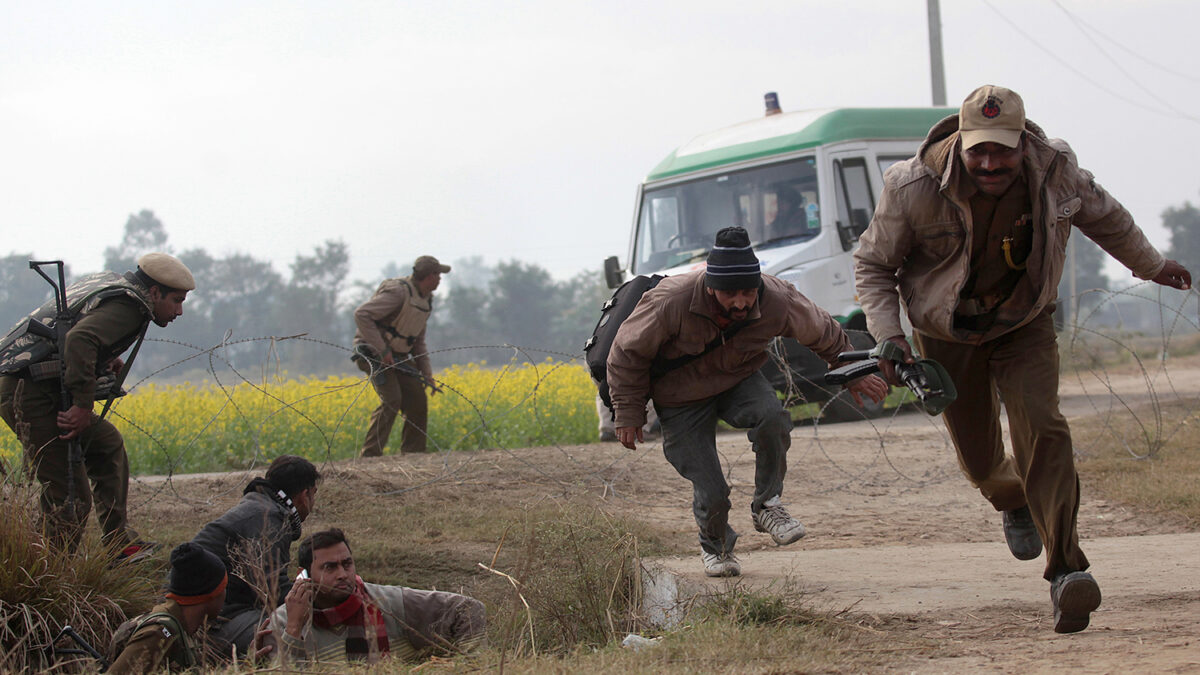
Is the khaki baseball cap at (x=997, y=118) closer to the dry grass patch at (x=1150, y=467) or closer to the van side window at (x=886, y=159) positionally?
the dry grass patch at (x=1150, y=467)

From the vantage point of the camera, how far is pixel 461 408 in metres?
13.3

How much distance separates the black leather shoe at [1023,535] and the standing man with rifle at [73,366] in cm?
411

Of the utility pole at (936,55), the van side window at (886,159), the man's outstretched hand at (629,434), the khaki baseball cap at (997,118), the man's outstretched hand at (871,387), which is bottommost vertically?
the man's outstretched hand at (629,434)

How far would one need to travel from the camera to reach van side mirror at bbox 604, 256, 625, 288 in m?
12.6

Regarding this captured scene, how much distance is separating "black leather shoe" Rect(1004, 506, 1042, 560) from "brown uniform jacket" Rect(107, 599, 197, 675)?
131 inches

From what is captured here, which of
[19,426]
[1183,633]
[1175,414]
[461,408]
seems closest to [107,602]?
[19,426]

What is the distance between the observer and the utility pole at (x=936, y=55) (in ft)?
67.7

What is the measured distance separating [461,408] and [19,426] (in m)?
7.50

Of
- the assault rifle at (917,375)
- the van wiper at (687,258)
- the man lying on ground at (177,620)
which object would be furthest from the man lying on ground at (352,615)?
the van wiper at (687,258)

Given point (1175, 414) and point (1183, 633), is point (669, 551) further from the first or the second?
point (1175, 414)

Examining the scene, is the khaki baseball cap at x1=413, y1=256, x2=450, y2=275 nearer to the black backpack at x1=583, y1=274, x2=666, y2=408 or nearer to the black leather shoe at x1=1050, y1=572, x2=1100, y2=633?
the black backpack at x1=583, y1=274, x2=666, y2=408

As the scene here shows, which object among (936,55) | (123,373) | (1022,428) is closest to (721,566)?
(1022,428)

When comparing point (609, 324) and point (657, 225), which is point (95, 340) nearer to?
point (609, 324)

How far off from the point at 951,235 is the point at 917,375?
1.73 ft
